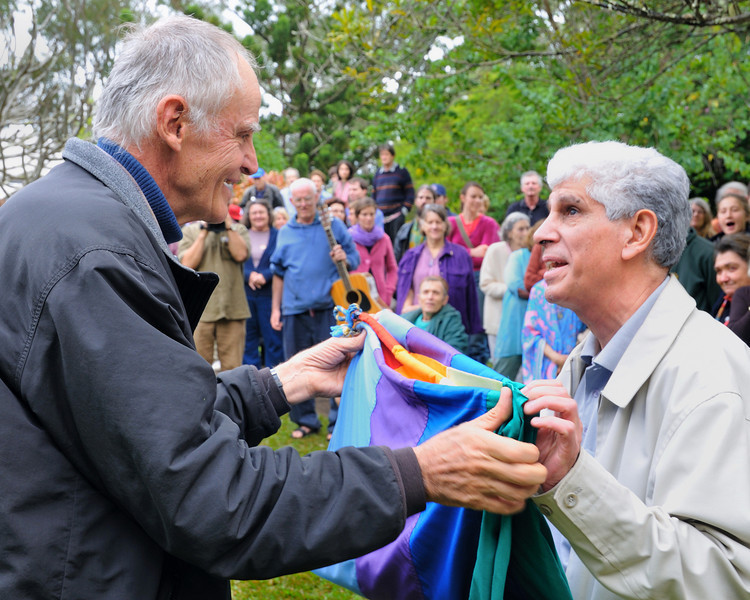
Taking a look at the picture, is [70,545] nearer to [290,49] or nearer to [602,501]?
[602,501]

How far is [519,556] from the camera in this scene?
1822 mm

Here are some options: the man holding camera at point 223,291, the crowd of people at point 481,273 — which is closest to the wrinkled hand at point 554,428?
the crowd of people at point 481,273

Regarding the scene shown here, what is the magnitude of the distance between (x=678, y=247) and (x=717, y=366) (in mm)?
507

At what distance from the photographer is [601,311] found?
7.37ft

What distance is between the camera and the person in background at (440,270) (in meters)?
7.62

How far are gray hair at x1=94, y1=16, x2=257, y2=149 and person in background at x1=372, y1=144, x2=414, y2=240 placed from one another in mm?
9763

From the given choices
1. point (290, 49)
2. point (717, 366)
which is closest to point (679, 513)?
point (717, 366)

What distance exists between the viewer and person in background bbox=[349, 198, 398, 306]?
8695 millimetres

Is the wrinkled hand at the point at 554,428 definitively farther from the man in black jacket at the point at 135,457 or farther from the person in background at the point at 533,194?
the person in background at the point at 533,194

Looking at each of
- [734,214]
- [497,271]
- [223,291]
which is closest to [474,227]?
[497,271]

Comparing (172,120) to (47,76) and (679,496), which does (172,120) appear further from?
(47,76)

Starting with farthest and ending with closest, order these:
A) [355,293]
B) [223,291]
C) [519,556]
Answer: [223,291] < [355,293] < [519,556]

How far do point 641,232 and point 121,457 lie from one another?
5.12ft

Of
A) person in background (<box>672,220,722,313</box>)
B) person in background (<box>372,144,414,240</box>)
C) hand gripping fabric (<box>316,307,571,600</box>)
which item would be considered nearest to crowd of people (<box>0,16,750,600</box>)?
hand gripping fabric (<box>316,307,571,600</box>)
